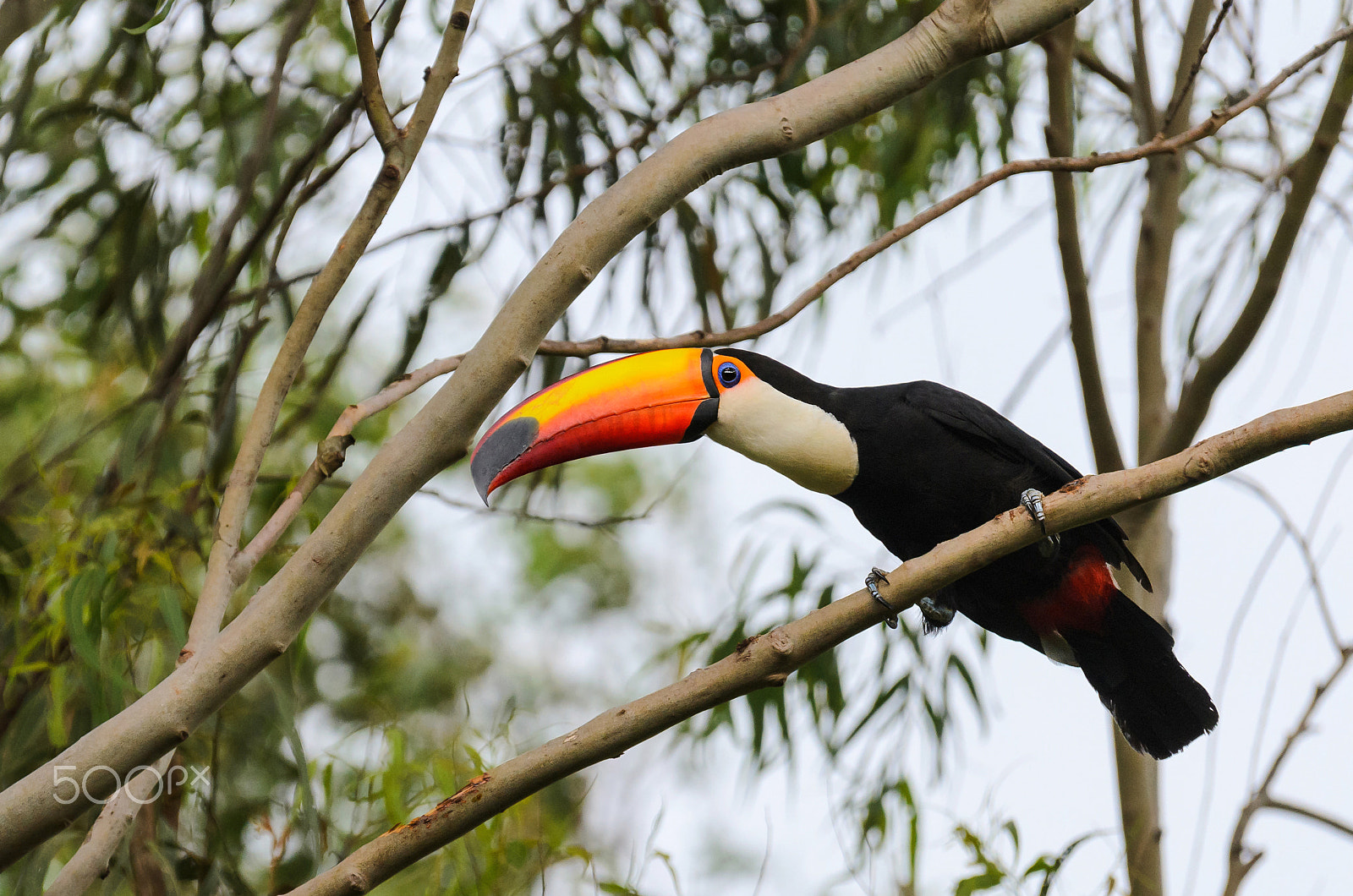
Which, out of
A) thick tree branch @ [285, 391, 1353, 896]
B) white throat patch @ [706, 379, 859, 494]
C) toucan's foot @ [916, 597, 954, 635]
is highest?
white throat patch @ [706, 379, 859, 494]

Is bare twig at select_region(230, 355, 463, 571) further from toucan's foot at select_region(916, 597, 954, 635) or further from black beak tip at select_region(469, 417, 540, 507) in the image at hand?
toucan's foot at select_region(916, 597, 954, 635)

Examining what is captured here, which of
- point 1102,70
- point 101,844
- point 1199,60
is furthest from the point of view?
point 1102,70

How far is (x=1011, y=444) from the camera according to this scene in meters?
2.38

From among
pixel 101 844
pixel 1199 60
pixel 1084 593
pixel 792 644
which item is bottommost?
pixel 101 844

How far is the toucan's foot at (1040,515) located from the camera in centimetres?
159

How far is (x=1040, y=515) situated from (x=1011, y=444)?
799 mm

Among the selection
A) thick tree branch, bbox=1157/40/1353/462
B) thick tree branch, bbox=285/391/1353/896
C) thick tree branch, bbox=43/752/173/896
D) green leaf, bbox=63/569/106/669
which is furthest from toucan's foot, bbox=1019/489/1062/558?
green leaf, bbox=63/569/106/669

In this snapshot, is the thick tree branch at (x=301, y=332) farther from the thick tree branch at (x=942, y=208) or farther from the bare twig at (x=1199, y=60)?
the bare twig at (x=1199, y=60)

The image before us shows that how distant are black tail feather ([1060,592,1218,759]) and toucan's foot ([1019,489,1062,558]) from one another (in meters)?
0.15

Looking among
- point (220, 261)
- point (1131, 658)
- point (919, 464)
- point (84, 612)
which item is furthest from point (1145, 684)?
point (220, 261)

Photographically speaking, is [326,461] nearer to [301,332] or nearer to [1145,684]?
[301,332]

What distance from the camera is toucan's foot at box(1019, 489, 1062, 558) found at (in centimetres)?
159

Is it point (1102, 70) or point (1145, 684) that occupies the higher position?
point (1102, 70)

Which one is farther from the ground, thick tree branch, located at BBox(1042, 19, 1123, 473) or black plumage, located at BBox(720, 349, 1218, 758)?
thick tree branch, located at BBox(1042, 19, 1123, 473)
